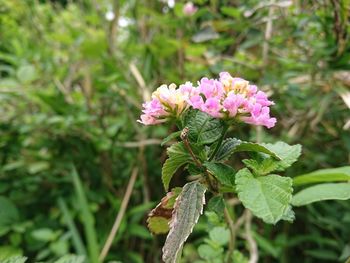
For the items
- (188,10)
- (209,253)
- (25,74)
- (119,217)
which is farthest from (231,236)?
(25,74)

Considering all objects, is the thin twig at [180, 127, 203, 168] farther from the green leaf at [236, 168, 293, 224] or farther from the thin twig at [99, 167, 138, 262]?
the thin twig at [99, 167, 138, 262]

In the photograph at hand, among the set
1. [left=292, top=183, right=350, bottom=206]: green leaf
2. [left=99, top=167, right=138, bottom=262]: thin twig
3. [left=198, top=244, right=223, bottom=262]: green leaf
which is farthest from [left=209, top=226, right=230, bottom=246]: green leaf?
[left=99, top=167, right=138, bottom=262]: thin twig

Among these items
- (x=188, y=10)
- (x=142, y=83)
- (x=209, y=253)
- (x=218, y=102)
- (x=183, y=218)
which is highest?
(x=188, y=10)

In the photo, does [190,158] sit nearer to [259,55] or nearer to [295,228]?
[295,228]

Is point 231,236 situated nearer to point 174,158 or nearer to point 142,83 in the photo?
point 174,158

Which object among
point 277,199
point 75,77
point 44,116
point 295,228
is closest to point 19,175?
→ point 44,116

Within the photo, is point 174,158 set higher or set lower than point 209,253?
higher
